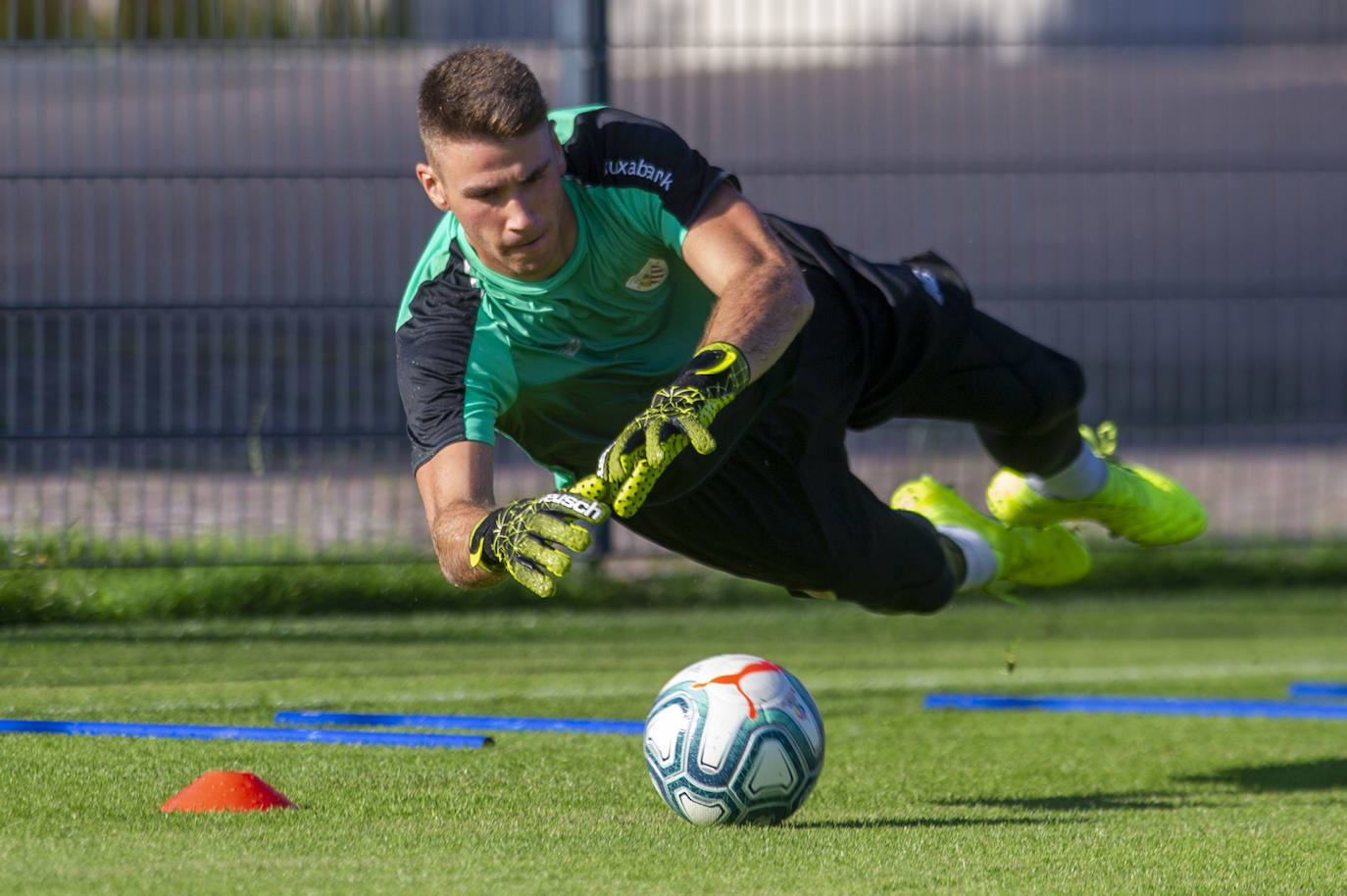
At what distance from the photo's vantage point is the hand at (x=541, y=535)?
3465 millimetres

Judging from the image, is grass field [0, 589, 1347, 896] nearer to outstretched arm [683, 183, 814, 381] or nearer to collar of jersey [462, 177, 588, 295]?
outstretched arm [683, 183, 814, 381]

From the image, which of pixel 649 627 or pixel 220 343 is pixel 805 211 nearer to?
pixel 649 627

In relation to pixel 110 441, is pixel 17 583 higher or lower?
lower

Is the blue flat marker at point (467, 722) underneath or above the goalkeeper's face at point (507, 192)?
underneath

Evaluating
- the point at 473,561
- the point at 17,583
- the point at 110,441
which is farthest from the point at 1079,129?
the point at 473,561

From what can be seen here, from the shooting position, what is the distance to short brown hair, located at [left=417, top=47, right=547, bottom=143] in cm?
394

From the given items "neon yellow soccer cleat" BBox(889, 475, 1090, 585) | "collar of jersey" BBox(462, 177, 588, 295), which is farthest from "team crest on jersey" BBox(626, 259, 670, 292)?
"neon yellow soccer cleat" BBox(889, 475, 1090, 585)

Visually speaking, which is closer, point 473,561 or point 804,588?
point 473,561

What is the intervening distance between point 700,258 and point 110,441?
493 cm

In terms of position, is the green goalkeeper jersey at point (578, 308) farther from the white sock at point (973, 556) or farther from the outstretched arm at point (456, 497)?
the white sock at point (973, 556)

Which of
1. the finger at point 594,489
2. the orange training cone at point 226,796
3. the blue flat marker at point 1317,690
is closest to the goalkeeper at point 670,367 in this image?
the finger at point 594,489

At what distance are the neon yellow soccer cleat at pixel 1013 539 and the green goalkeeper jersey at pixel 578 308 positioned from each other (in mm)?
1663

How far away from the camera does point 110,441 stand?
825 cm

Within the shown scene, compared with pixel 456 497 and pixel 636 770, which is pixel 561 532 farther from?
pixel 636 770
